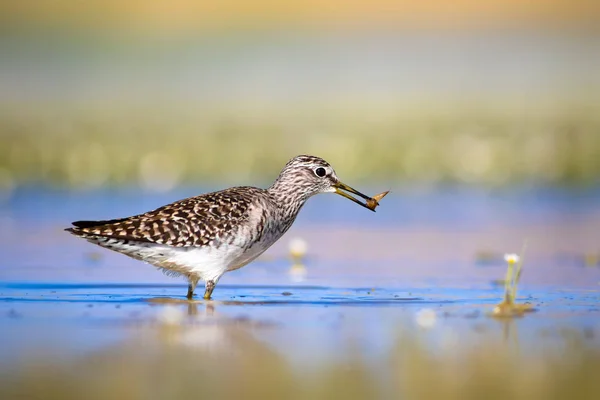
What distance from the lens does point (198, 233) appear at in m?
10.9

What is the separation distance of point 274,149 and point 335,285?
34.8ft

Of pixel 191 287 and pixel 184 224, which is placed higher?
pixel 184 224

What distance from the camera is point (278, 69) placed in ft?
107

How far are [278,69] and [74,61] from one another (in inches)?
208

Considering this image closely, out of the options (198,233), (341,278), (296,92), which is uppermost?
(296,92)

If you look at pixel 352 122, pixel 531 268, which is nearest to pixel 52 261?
pixel 531 268

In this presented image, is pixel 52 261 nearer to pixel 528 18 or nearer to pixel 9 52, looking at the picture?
pixel 9 52

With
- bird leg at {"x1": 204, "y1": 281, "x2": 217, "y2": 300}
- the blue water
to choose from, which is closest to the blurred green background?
the blue water

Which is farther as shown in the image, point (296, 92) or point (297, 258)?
point (296, 92)

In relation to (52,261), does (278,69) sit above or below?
above

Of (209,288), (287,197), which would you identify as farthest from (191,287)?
(287,197)

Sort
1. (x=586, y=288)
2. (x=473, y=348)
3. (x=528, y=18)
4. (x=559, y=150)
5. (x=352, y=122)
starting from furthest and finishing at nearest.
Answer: (x=528, y=18) → (x=352, y=122) → (x=559, y=150) → (x=586, y=288) → (x=473, y=348)

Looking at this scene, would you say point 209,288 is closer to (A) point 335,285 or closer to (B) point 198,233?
(B) point 198,233

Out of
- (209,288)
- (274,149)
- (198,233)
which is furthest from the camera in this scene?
(274,149)
